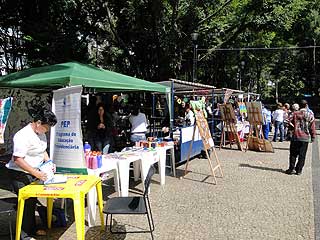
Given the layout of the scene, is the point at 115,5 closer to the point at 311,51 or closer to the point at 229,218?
the point at 229,218

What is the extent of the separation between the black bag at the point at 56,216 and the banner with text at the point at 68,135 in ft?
2.01

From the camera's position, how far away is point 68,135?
5.31m

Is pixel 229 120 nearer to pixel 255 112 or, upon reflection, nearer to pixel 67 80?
pixel 255 112

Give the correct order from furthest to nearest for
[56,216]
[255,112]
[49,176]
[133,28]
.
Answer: [133,28] < [255,112] < [56,216] < [49,176]

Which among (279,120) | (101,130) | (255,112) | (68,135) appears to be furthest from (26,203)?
(279,120)

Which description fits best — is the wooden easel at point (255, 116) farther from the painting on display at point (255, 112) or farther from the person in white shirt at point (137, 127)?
the person in white shirt at point (137, 127)

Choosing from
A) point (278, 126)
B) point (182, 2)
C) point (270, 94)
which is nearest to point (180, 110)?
point (278, 126)

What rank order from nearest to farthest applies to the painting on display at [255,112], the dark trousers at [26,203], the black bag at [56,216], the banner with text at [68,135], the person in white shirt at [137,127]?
the dark trousers at [26,203], the banner with text at [68,135], the black bag at [56,216], the person in white shirt at [137,127], the painting on display at [255,112]

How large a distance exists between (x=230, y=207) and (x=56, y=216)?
280cm

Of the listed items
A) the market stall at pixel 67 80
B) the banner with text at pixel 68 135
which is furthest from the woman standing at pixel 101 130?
the banner with text at pixel 68 135

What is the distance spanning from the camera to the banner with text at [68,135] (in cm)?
521

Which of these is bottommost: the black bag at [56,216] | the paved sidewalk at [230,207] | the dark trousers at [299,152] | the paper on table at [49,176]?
the paved sidewalk at [230,207]

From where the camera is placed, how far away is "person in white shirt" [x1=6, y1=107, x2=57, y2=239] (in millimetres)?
4227

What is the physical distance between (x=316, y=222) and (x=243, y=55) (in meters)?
27.1
